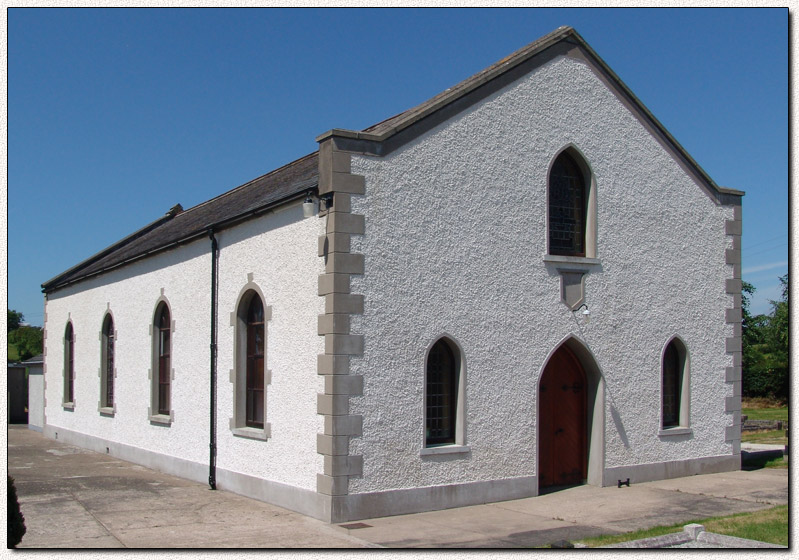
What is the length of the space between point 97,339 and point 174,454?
6.57m

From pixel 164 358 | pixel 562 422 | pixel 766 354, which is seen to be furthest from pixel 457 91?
pixel 766 354

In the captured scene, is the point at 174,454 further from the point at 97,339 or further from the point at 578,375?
the point at 578,375

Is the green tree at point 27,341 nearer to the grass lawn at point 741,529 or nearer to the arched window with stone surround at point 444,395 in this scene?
the arched window with stone surround at point 444,395

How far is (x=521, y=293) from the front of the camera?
1384 centimetres

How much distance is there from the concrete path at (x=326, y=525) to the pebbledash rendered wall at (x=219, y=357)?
54cm

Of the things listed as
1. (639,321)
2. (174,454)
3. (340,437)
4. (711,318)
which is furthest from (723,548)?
(174,454)

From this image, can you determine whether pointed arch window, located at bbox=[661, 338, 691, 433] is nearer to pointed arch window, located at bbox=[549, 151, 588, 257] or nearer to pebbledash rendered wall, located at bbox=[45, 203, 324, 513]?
pointed arch window, located at bbox=[549, 151, 588, 257]

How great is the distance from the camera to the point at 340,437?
463 inches

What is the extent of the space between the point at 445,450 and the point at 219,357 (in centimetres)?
483

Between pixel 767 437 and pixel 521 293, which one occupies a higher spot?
pixel 521 293

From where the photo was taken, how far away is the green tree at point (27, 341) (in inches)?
2479

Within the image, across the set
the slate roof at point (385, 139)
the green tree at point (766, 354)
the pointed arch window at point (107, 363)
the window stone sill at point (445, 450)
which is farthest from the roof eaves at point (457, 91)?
the green tree at point (766, 354)

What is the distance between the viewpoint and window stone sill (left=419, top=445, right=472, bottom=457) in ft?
41.1

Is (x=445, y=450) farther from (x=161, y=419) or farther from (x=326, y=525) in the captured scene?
(x=161, y=419)
